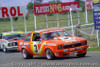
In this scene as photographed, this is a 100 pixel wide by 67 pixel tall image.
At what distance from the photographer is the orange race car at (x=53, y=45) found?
11562 mm

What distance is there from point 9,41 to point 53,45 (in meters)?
9.37

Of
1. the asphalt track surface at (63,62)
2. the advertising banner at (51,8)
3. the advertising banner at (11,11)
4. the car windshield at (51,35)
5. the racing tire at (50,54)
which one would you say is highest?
the advertising banner at (51,8)

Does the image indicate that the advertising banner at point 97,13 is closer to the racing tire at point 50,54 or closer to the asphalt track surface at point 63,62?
the asphalt track surface at point 63,62

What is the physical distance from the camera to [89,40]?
25.2m

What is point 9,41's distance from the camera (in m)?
20.3

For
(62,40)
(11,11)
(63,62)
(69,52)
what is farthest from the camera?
(11,11)

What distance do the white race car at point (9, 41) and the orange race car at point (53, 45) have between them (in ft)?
20.8

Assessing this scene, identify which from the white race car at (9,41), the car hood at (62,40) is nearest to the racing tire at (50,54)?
the car hood at (62,40)

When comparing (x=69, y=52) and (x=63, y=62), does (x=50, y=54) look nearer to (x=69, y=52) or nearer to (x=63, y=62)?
(x=69, y=52)

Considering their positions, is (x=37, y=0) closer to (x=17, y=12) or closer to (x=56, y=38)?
(x=17, y=12)

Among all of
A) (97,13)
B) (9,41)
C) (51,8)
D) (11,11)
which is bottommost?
(9,41)

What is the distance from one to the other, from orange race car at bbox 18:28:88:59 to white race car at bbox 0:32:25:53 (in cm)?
634

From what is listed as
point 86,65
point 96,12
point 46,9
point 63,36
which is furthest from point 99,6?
point 46,9

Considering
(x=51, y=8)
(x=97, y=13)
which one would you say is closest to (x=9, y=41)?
(x=97, y=13)
